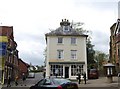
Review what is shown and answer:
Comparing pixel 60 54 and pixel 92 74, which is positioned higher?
pixel 60 54

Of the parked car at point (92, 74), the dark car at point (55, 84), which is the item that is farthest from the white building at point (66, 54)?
the dark car at point (55, 84)

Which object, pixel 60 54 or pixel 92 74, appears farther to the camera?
pixel 92 74

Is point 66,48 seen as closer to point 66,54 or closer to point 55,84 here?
point 66,54

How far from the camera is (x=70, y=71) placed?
53094 mm

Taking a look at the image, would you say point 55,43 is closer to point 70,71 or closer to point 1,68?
point 70,71

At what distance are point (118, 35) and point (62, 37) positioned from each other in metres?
11.1

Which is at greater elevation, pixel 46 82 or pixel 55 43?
pixel 55 43

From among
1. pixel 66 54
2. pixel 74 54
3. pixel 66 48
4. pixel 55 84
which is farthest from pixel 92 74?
pixel 55 84

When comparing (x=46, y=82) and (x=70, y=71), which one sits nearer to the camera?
(x=46, y=82)

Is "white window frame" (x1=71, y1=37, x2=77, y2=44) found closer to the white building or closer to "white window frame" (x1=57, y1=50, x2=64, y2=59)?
the white building

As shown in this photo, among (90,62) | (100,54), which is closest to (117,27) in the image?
(90,62)

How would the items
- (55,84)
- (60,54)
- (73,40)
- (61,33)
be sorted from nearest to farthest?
1. (55,84)
2. (60,54)
3. (73,40)
4. (61,33)

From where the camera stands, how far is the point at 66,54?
5391cm

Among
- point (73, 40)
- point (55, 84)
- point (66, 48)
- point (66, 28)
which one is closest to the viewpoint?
point (55, 84)
